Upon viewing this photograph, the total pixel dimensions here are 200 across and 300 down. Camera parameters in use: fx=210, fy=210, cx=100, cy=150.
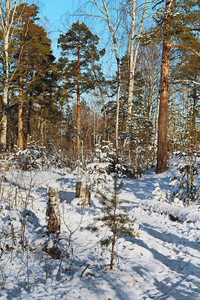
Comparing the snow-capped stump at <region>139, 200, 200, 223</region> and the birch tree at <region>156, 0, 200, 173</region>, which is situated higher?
the birch tree at <region>156, 0, 200, 173</region>

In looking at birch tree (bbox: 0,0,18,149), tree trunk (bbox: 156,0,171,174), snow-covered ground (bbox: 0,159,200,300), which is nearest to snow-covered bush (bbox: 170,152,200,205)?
snow-covered ground (bbox: 0,159,200,300)

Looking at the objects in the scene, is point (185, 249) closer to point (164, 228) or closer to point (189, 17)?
point (164, 228)

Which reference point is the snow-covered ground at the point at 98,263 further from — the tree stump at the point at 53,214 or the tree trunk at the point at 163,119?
the tree trunk at the point at 163,119

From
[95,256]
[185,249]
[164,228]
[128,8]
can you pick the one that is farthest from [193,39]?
[95,256]

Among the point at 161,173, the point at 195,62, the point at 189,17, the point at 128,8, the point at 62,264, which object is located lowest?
the point at 62,264

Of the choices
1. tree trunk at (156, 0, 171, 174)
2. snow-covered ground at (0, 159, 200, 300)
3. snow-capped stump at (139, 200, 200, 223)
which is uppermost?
tree trunk at (156, 0, 171, 174)

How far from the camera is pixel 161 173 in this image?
9.66m

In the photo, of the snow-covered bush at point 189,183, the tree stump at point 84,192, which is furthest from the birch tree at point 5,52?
the snow-covered bush at point 189,183

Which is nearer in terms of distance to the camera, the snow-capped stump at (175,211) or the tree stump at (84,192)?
the snow-capped stump at (175,211)

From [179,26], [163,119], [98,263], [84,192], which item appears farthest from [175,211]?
[179,26]

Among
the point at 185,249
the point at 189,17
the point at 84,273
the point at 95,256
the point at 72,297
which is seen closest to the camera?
the point at 72,297

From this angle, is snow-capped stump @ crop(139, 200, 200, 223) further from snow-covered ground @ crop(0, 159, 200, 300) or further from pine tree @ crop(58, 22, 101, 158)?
pine tree @ crop(58, 22, 101, 158)

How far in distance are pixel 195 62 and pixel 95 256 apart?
29.5 feet

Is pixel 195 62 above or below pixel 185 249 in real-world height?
above
